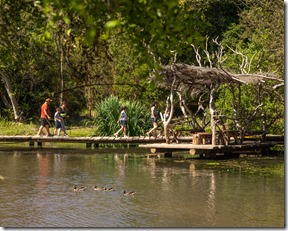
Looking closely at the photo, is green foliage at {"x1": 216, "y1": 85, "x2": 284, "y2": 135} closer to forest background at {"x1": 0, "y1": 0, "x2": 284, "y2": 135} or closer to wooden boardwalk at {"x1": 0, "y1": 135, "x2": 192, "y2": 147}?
forest background at {"x1": 0, "y1": 0, "x2": 284, "y2": 135}

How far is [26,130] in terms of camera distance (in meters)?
33.3

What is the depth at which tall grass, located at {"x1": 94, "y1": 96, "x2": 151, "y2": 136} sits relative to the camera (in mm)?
30125

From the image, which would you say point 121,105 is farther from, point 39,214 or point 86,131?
point 39,214

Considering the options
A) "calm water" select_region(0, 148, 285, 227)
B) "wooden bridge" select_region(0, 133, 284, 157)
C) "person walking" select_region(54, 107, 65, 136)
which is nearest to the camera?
"calm water" select_region(0, 148, 285, 227)

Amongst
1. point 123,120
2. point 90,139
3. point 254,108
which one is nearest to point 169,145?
point 254,108

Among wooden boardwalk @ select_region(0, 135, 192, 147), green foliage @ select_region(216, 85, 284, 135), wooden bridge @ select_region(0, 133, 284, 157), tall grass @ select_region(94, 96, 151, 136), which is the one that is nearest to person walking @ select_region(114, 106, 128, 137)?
wooden boardwalk @ select_region(0, 135, 192, 147)

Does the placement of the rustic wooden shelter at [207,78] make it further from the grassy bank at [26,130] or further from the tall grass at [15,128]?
the tall grass at [15,128]

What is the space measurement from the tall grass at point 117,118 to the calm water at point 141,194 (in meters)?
6.87

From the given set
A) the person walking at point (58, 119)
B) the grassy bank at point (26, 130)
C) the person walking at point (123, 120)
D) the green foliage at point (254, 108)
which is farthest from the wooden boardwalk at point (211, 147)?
the grassy bank at point (26, 130)

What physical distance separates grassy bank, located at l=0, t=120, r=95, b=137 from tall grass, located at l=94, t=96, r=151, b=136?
38.6 inches

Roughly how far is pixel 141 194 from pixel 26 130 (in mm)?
19041

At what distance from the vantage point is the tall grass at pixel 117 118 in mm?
30125

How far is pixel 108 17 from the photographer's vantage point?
6488 millimetres

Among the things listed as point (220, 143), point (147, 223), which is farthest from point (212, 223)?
point (220, 143)
